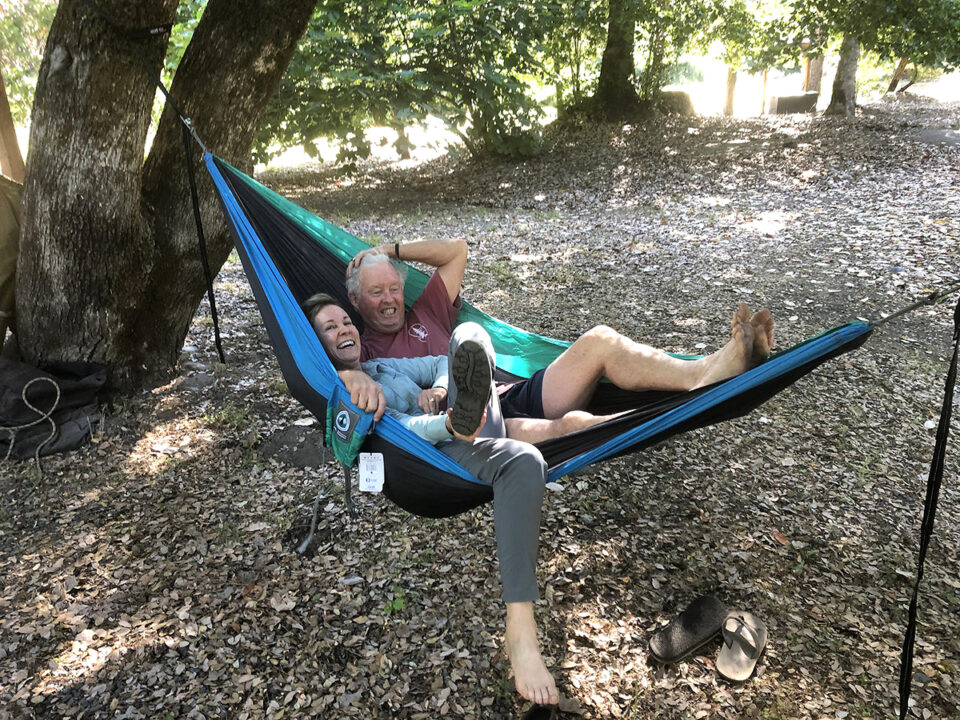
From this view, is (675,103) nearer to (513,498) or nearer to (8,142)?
(8,142)

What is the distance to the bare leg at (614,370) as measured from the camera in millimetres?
1744

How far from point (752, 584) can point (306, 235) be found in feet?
5.39

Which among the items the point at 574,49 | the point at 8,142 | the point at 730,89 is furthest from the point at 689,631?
the point at 730,89

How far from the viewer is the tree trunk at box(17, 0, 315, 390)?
2.05 metres

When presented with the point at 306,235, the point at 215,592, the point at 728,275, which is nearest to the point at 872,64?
the point at 728,275

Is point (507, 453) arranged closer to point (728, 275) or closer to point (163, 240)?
point (163, 240)

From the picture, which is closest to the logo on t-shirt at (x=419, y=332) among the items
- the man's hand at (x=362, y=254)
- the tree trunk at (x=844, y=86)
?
the man's hand at (x=362, y=254)

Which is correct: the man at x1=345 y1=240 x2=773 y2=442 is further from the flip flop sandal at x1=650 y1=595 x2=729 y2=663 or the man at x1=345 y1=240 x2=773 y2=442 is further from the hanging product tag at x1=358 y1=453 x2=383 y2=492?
the flip flop sandal at x1=650 y1=595 x2=729 y2=663

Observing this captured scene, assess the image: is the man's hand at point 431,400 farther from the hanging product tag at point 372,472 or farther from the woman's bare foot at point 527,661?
the woman's bare foot at point 527,661

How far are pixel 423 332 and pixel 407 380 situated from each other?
0.80 feet

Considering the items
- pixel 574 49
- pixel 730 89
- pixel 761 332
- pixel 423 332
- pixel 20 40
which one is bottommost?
pixel 423 332

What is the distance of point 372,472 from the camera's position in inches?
61.9

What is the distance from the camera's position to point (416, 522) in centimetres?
199

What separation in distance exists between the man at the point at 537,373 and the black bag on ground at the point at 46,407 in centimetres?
99
